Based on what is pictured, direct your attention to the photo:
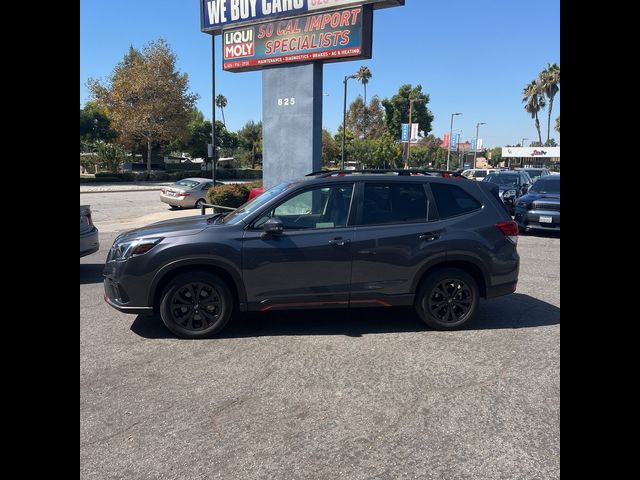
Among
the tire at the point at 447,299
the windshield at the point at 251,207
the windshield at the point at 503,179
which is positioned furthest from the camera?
the windshield at the point at 503,179

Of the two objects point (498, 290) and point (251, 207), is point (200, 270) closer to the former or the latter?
point (251, 207)

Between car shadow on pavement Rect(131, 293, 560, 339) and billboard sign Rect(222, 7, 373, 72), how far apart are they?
9508 mm

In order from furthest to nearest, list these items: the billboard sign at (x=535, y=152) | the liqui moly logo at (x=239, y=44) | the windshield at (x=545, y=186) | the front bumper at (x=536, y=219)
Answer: the billboard sign at (x=535, y=152), the liqui moly logo at (x=239, y=44), the windshield at (x=545, y=186), the front bumper at (x=536, y=219)

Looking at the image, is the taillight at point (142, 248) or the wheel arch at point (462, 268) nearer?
the taillight at point (142, 248)

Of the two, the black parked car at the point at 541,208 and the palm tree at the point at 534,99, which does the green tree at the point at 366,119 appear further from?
the black parked car at the point at 541,208

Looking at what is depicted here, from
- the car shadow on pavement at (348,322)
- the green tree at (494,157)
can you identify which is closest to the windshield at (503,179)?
the car shadow on pavement at (348,322)

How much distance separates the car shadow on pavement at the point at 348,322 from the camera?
17.8ft

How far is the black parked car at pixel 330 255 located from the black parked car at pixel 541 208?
807cm

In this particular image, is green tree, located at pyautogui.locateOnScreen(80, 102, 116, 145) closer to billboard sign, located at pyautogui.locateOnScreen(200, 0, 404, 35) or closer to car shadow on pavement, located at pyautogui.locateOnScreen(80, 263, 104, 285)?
billboard sign, located at pyautogui.locateOnScreen(200, 0, 404, 35)

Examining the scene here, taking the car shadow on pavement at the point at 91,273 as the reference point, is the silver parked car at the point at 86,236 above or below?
above

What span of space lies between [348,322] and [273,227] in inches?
61.4
